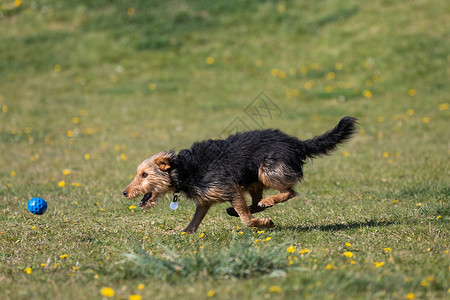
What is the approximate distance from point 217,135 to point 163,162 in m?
6.67

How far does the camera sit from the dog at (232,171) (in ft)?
19.9

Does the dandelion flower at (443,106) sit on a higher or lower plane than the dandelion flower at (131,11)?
lower

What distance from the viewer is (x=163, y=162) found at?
614cm

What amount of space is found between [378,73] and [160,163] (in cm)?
1150

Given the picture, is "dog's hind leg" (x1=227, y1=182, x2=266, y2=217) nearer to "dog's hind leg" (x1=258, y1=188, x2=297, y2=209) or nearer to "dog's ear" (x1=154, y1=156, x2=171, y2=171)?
"dog's hind leg" (x1=258, y1=188, x2=297, y2=209)

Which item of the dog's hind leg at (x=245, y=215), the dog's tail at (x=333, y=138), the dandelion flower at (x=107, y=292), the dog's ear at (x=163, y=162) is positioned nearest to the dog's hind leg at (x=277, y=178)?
the dog's hind leg at (x=245, y=215)

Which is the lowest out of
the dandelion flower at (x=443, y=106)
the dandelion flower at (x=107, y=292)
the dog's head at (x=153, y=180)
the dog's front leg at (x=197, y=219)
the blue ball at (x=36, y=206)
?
the dandelion flower at (x=443, y=106)

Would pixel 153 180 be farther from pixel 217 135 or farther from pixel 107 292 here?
pixel 217 135

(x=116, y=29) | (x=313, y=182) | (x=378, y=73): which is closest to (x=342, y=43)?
(x=378, y=73)

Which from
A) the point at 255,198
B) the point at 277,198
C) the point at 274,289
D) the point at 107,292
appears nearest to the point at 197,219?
the point at 255,198

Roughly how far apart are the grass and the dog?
37 centimetres

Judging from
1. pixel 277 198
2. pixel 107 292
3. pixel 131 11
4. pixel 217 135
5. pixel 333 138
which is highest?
pixel 131 11

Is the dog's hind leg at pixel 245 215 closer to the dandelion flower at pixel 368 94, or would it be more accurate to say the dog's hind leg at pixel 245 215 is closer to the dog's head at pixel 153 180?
the dog's head at pixel 153 180

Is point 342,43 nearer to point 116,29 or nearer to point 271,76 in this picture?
point 271,76
